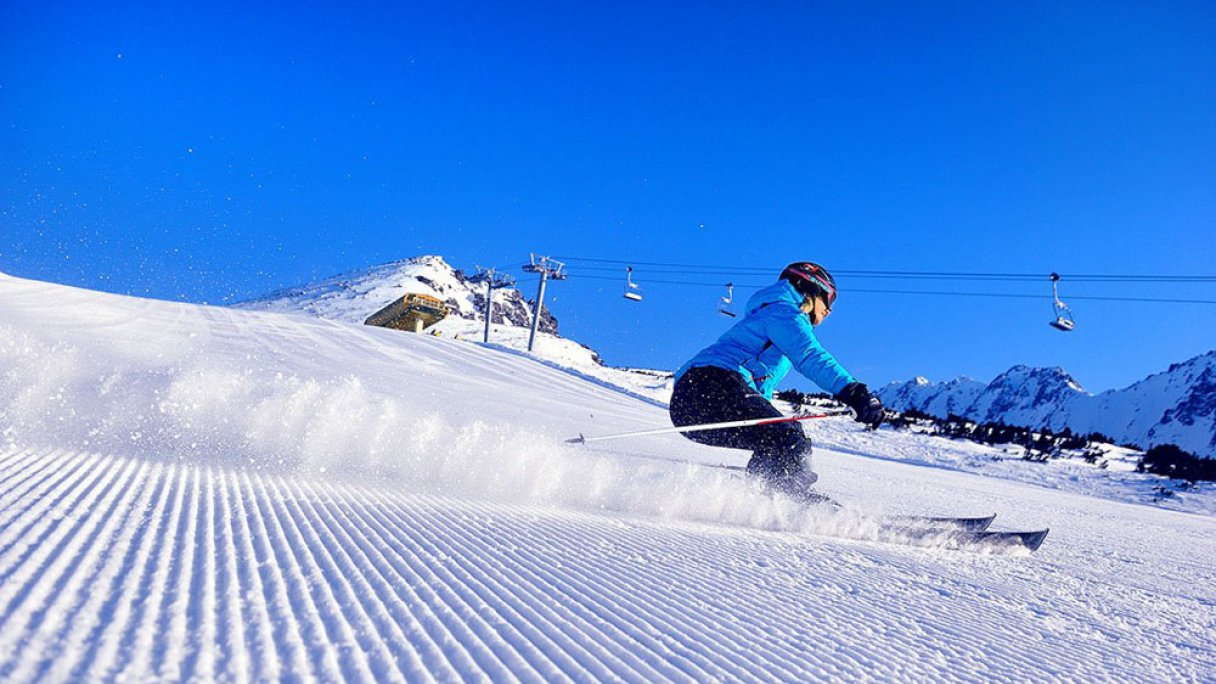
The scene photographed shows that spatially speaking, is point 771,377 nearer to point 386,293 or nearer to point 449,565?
point 449,565

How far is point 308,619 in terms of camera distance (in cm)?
117

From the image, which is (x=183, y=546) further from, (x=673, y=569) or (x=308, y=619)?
(x=673, y=569)

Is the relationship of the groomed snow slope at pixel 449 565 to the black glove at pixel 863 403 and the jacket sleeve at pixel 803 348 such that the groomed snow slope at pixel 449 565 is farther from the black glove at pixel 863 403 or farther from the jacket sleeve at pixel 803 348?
the jacket sleeve at pixel 803 348

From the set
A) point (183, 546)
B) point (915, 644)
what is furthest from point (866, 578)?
point (183, 546)

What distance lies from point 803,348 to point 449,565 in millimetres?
2925

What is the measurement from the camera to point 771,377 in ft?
14.8

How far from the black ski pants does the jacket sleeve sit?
33cm

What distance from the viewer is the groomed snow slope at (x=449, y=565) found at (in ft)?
3.60

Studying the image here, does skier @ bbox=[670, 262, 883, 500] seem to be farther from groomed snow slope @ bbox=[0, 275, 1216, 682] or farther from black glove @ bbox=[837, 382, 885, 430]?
groomed snow slope @ bbox=[0, 275, 1216, 682]

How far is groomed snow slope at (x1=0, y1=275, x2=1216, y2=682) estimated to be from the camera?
3.60ft

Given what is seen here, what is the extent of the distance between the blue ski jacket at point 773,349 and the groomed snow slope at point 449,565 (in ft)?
2.56

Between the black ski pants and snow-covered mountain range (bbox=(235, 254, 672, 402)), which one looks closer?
the black ski pants

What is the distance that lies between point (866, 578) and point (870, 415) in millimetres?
1601

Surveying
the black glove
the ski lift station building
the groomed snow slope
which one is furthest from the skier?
the ski lift station building
